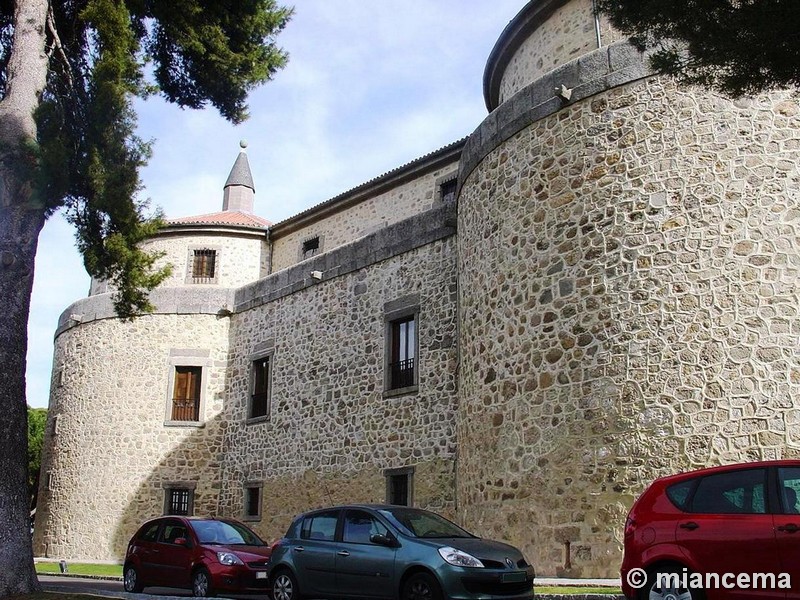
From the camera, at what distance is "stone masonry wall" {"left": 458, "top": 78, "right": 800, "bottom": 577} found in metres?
10.5

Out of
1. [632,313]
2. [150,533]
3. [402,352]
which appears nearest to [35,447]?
[402,352]

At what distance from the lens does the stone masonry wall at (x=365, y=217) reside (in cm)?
2173

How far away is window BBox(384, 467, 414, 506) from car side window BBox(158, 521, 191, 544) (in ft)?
17.1

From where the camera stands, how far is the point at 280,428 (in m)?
20.2

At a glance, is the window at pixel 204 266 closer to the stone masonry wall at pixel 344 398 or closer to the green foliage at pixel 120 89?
the stone masonry wall at pixel 344 398

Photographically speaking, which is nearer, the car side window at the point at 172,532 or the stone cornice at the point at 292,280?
the car side window at the point at 172,532

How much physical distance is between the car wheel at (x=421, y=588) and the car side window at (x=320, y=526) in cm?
138

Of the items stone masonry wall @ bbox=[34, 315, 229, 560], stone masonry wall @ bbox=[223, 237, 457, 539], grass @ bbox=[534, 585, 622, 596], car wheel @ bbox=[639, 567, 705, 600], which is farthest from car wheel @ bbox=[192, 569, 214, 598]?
stone masonry wall @ bbox=[34, 315, 229, 560]

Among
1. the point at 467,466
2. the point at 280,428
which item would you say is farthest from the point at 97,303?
the point at 467,466

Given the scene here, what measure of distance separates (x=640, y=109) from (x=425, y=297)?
636 cm

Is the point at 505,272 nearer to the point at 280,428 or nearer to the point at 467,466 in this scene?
the point at 467,466

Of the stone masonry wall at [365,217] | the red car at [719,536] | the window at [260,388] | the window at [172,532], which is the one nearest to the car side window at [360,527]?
the red car at [719,536]

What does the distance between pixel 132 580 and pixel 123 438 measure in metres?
10.3

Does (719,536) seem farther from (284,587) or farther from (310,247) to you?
(310,247)
